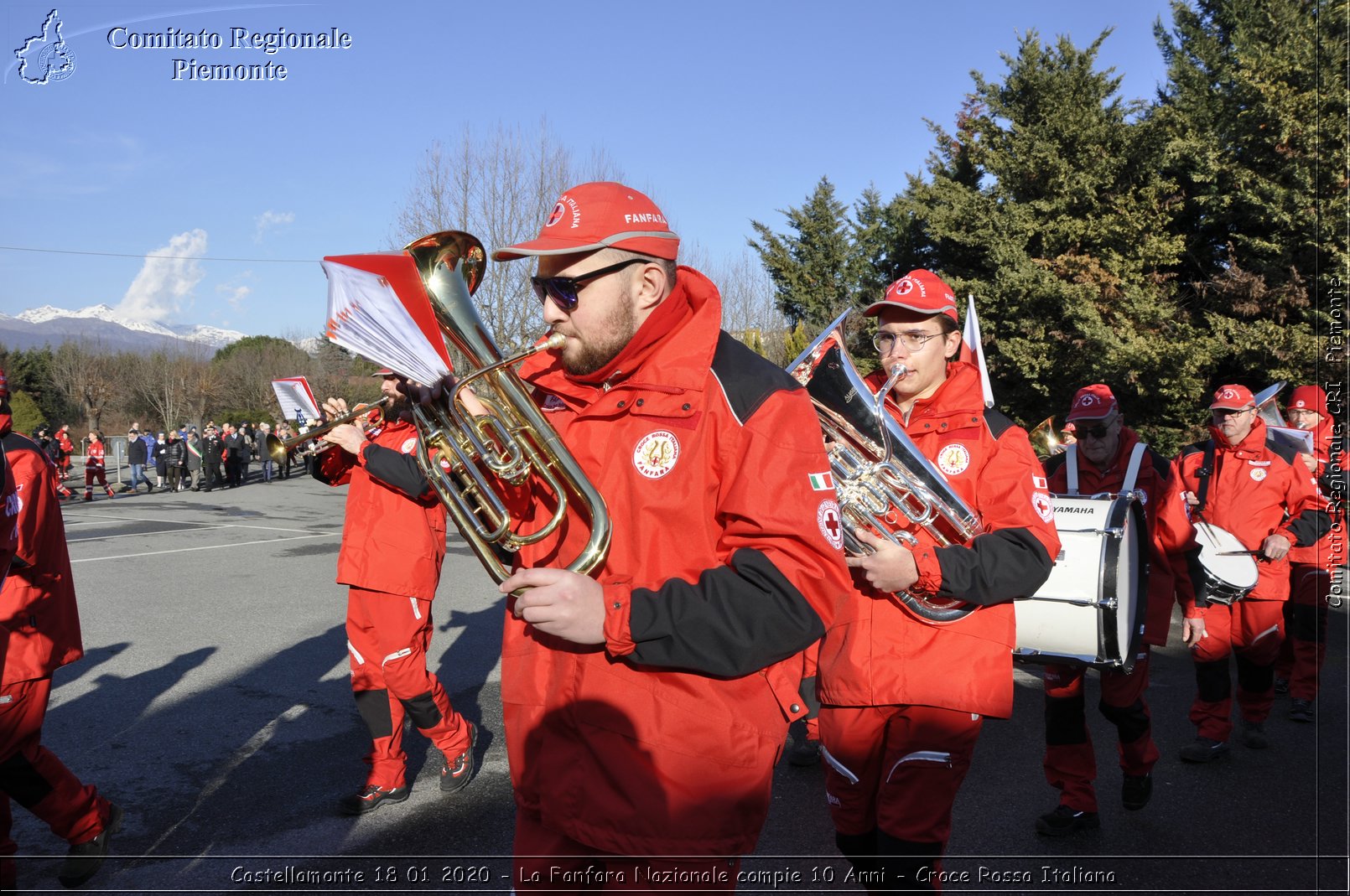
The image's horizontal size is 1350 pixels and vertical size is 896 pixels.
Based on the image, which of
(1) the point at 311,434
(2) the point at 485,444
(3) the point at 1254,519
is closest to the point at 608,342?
(2) the point at 485,444

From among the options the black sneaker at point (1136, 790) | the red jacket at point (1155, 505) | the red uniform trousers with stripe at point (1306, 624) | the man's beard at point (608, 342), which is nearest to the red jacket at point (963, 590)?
the man's beard at point (608, 342)

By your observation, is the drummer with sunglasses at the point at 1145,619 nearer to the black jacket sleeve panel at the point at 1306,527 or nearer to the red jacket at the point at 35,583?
the black jacket sleeve panel at the point at 1306,527

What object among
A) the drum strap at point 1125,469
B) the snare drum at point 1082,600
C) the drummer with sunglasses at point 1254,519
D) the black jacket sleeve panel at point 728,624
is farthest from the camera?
the drummer with sunglasses at point 1254,519

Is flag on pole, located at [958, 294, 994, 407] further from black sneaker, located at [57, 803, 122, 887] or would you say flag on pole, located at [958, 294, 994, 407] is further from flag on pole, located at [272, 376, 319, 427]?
black sneaker, located at [57, 803, 122, 887]

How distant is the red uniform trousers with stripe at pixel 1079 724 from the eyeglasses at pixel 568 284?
3.21 m

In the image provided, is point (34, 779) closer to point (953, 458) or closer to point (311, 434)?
point (311, 434)

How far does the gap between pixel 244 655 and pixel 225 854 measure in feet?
11.7

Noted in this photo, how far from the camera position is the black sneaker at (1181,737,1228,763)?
222 inches

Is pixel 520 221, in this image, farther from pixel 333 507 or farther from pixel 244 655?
pixel 244 655

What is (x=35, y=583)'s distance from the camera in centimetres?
385

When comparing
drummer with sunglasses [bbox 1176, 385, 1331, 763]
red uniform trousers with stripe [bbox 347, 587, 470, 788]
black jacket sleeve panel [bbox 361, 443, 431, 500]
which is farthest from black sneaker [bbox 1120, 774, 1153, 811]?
black jacket sleeve panel [bbox 361, 443, 431, 500]

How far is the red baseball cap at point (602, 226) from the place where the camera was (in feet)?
6.90

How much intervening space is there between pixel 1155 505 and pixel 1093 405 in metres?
0.73

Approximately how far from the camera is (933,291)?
3.51m
